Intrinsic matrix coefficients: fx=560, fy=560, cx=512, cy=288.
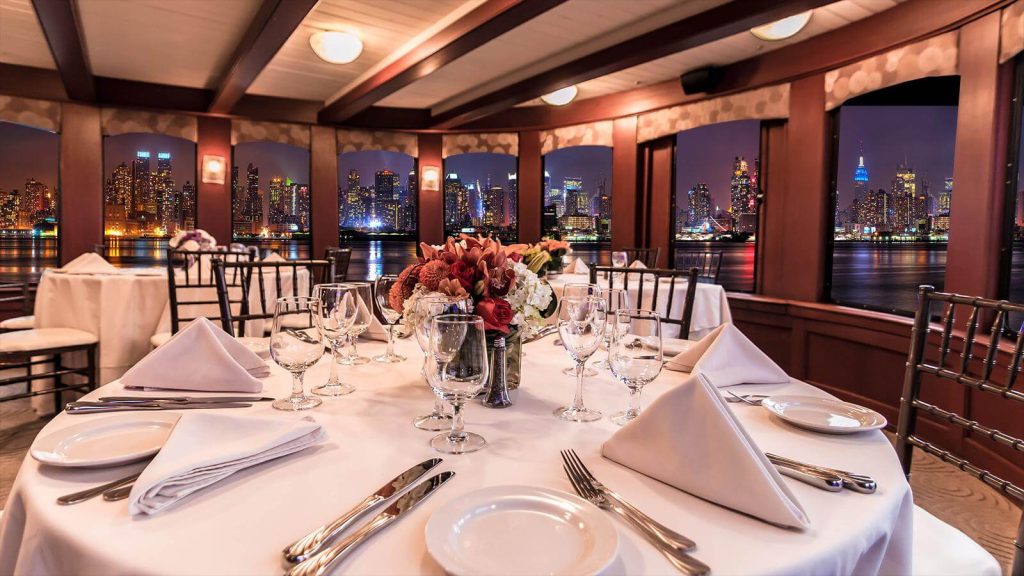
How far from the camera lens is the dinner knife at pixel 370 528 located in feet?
1.80

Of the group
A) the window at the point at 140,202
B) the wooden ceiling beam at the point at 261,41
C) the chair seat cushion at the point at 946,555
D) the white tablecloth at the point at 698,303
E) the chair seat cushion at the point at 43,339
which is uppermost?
the wooden ceiling beam at the point at 261,41

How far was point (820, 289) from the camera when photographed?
4430mm

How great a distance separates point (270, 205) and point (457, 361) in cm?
777

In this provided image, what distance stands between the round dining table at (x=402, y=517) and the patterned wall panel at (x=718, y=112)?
174 inches

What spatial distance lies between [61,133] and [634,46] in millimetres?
5718

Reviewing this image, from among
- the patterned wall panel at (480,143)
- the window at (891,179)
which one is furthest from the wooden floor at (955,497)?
the patterned wall panel at (480,143)

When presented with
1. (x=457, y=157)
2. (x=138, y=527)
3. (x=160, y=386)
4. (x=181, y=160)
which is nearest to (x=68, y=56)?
(x=181, y=160)

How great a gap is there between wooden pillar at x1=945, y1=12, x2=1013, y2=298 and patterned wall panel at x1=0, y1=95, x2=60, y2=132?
7.66 meters

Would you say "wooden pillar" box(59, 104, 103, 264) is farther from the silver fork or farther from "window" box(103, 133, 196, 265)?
the silver fork

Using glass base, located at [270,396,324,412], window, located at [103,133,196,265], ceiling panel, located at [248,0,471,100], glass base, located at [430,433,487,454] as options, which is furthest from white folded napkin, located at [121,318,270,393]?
window, located at [103,133,196,265]

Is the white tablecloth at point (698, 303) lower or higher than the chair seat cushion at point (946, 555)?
higher

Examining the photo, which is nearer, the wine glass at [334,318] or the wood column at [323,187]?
the wine glass at [334,318]

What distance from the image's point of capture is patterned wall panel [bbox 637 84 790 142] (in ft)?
15.4

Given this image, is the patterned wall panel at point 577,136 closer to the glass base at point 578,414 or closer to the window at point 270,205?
the window at point 270,205
